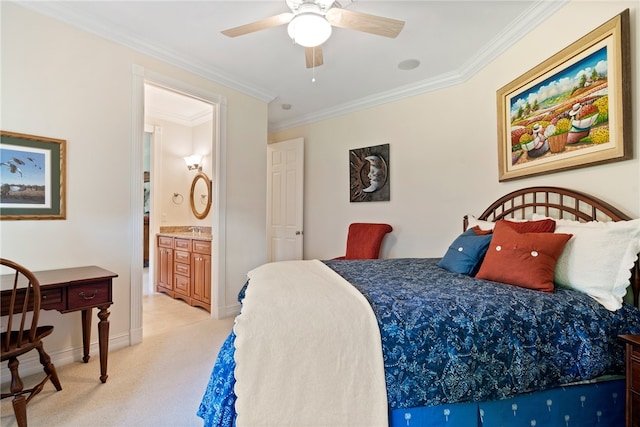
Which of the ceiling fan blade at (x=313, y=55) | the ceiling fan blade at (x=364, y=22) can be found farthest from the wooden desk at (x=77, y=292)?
the ceiling fan blade at (x=364, y=22)

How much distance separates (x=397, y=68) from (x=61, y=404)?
3.82 meters

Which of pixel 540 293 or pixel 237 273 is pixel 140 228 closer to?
pixel 237 273

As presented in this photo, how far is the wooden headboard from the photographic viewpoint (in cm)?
164

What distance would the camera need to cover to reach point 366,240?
354 centimetres

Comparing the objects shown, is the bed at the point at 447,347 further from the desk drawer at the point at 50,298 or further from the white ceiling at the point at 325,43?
the white ceiling at the point at 325,43

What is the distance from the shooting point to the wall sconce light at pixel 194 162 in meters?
4.64

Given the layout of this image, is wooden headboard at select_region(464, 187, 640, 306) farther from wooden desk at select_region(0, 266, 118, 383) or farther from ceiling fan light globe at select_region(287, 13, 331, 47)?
wooden desk at select_region(0, 266, 118, 383)

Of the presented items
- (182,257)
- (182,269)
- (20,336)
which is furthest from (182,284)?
(20,336)

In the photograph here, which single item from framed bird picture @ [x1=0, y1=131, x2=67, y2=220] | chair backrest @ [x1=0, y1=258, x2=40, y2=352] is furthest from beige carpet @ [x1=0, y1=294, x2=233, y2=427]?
framed bird picture @ [x1=0, y1=131, x2=67, y2=220]

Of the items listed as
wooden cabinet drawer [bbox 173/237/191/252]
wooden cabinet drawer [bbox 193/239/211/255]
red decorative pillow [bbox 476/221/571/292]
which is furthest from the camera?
wooden cabinet drawer [bbox 173/237/191/252]

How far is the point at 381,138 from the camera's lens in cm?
373

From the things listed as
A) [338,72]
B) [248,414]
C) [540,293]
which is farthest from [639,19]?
[248,414]

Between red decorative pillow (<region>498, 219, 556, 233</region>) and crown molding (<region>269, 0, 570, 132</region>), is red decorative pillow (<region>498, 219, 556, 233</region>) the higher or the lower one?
the lower one

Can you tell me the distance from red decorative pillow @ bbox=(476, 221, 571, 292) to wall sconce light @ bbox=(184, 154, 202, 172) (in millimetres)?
4264
